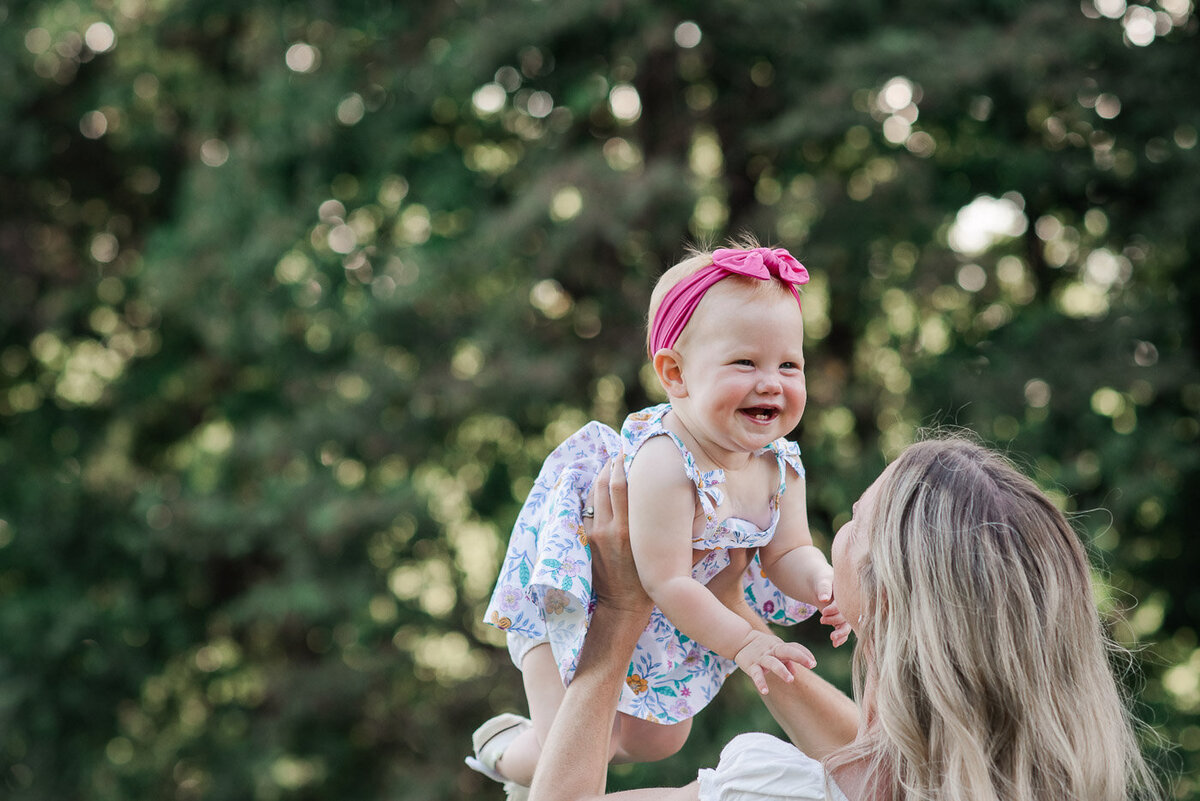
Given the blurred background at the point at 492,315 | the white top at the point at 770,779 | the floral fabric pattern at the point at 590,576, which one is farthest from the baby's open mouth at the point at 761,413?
the blurred background at the point at 492,315

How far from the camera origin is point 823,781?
162 cm

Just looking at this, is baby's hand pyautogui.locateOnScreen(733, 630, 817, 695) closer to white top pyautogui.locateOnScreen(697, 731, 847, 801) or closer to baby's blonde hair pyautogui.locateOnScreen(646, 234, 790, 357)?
white top pyautogui.locateOnScreen(697, 731, 847, 801)

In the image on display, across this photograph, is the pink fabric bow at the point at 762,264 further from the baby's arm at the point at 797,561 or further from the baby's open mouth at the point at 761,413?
the baby's arm at the point at 797,561

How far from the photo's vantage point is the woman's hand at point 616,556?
2.03 metres

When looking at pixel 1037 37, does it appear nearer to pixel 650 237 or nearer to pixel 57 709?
pixel 650 237

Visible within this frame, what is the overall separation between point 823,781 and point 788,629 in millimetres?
4925

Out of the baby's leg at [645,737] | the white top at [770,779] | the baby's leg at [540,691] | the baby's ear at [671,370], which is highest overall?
the baby's ear at [671,370]

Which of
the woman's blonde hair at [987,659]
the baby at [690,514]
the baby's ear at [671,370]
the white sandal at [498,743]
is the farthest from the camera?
the white sandal at [498,743]

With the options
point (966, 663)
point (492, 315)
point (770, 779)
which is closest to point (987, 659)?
point (966, 663)

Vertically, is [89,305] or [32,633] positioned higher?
[89,305]

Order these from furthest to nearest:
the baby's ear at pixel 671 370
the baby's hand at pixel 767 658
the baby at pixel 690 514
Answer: the baby's ear at pixel 671 370, the baby at pixel 690 514, the baby's hand at pixel 767 658

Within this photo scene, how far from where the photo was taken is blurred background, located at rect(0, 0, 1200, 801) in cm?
649

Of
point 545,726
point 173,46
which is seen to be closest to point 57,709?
point 173,46

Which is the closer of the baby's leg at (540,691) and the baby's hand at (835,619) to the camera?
the baby's hand at (835,619)
